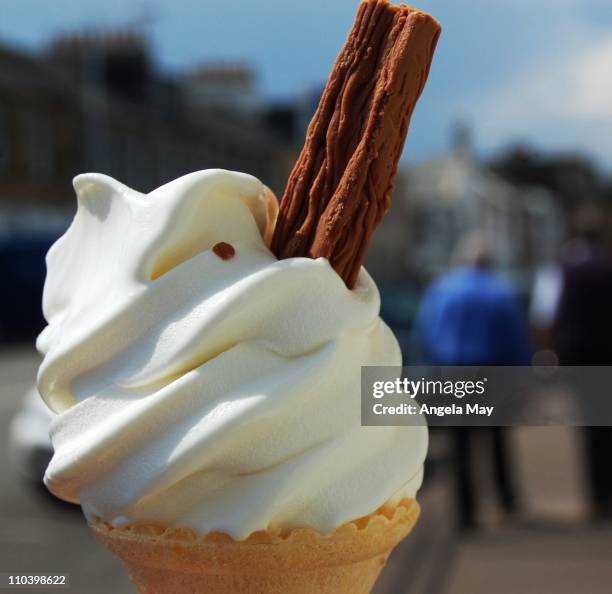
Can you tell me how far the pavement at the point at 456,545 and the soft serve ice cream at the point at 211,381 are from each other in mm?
2382

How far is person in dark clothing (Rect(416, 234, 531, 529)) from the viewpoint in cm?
501

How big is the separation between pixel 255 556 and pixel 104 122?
21.6 meters

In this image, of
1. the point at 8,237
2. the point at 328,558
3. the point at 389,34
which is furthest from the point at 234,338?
the point at 8,237

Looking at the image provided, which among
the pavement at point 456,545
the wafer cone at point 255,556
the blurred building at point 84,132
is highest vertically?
the wafer cone at point 255,556

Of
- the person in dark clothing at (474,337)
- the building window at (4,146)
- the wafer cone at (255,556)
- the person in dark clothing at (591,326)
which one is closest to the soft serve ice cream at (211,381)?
the wafer cone at (255,556)

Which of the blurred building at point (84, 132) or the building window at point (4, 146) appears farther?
the building window at point (4, 146)

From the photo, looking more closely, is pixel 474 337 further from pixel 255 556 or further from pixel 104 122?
pixel 104 122

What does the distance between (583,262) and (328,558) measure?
4.07m

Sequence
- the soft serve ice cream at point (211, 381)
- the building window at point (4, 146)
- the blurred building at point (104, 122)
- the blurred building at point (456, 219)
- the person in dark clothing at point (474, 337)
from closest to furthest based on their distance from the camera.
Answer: the soft serve ice cream at point (211, 381) < the person in dark clothing at point (474, 337) < the building window at point (4, 146) < the blurred building at point (104, 122) < the blurred building at point (456, 219)

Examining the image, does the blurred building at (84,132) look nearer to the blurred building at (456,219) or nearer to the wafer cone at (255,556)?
the blurred building at (456,219)

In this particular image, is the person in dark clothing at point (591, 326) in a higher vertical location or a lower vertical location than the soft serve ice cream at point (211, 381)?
lower

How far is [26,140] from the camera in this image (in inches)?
790

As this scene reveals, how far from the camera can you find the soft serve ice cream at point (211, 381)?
1.59 meters

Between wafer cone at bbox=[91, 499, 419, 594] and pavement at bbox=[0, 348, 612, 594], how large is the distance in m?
2.28
